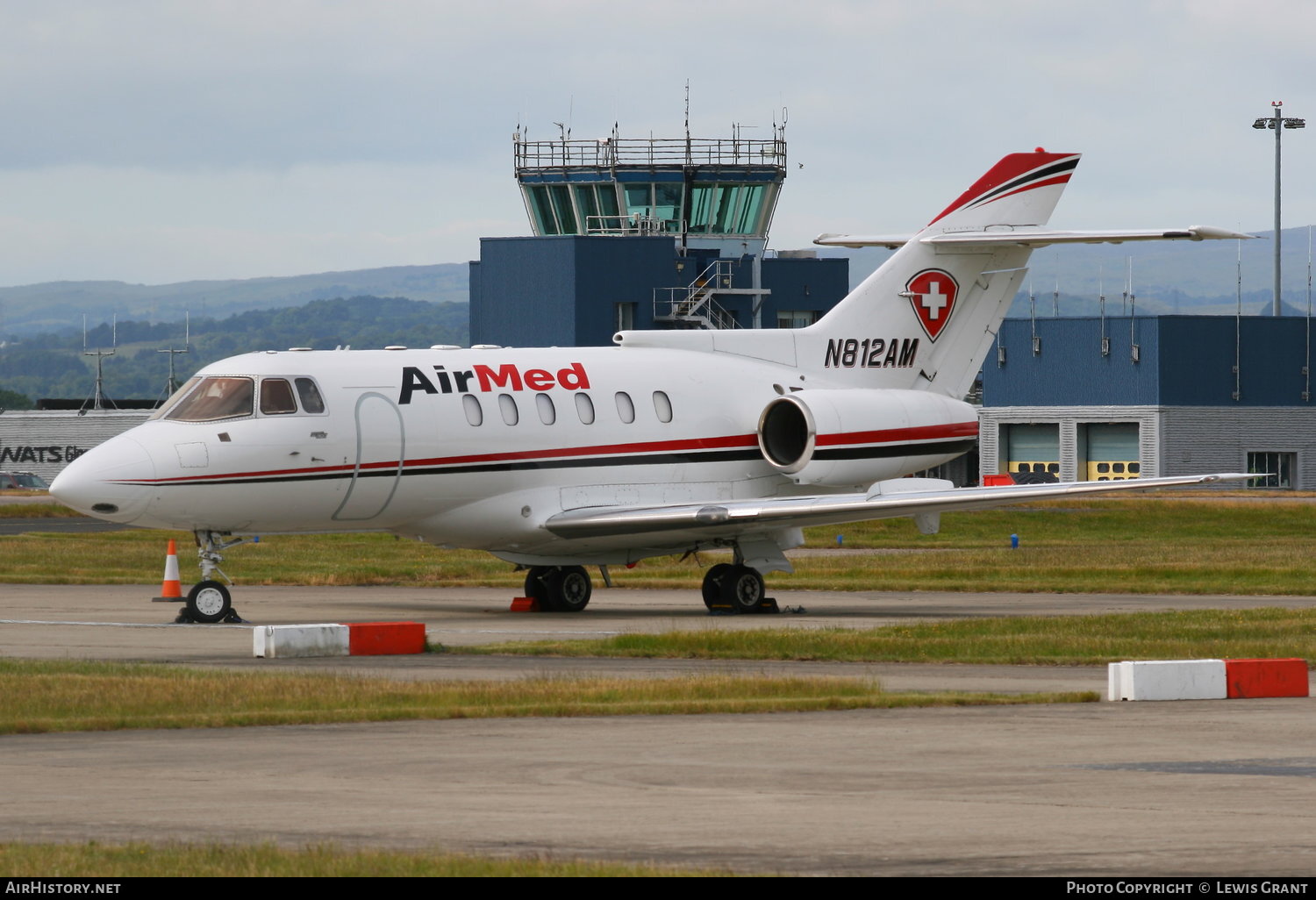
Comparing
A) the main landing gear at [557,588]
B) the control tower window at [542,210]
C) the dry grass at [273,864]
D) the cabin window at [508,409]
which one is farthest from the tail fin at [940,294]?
the control tower window at [542,210]

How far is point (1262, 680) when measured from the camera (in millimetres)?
17484

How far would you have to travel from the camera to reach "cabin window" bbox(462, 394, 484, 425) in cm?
2762

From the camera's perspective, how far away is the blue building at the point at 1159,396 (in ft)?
281

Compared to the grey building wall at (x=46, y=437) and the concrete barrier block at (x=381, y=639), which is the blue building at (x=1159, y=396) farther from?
the concrete barrier block at (x=381, y=639)

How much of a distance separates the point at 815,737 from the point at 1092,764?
222 cm

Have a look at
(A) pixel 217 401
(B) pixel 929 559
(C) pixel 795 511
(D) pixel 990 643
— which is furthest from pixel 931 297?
(A) pixel 217 401

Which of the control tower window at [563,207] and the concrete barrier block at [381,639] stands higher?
the control tower window at [563,207]

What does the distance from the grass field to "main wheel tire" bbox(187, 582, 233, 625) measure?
8.28 metres

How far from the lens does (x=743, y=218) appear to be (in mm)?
76188

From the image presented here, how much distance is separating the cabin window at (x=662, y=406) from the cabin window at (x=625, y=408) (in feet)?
1.32

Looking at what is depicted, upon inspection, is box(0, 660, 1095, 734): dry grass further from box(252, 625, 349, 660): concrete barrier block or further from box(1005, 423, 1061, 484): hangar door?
box(1005, 423, 1061, 484): hangar door

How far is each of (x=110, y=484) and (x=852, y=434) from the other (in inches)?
434

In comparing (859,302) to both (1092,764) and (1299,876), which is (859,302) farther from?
(1299,876)

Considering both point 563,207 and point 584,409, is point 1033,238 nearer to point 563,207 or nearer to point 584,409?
point 584,409
